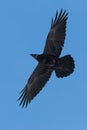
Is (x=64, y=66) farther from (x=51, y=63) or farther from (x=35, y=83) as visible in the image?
(x=35, y=83)

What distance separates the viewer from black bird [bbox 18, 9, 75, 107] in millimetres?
12203

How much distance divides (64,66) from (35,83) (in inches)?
65.7

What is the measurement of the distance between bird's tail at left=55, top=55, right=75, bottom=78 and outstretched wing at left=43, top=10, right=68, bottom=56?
0.47m

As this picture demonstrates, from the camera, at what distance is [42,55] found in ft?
41.4

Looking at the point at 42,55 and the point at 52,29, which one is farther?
the point at 52,29

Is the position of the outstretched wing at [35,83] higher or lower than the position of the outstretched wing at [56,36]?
lower

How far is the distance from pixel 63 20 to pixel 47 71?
6.71 feet

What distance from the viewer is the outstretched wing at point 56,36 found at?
12.7 metres

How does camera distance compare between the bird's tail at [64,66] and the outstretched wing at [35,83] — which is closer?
the bird's tail at [64,66]

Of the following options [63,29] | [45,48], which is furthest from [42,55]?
[63,29]

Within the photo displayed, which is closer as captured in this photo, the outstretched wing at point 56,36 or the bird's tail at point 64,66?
the bird's tail at point 64,66

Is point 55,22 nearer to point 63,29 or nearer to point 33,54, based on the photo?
point 63,29

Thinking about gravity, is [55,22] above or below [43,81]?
above

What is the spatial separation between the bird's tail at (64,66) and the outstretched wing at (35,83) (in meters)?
0.37
